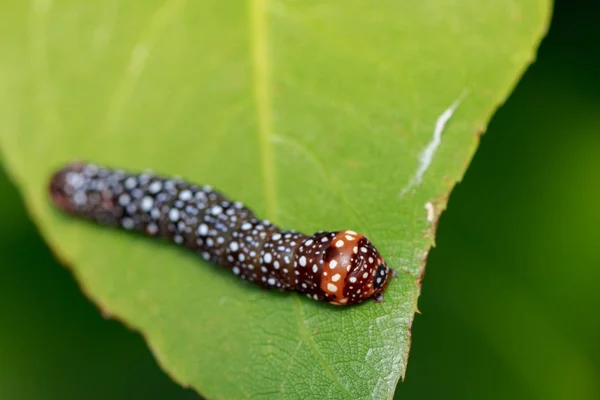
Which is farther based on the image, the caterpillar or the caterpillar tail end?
the caterpillar tail end

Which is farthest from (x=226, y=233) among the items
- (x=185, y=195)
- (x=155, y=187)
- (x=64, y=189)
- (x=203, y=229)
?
(x=64, y=189)

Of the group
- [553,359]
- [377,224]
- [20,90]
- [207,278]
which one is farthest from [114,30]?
[553,359]

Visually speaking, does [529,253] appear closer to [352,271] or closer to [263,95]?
[352,271]

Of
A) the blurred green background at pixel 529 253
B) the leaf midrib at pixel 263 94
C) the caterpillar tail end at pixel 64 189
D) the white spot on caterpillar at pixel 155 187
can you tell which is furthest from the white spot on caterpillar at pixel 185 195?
the blurred green background at pixel 529 253

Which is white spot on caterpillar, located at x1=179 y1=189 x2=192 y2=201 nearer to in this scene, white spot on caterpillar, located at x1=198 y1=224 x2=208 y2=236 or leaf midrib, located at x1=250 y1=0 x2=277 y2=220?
white spot on caterpillar, located at x1=198 y1=224 x2=208 y2=236

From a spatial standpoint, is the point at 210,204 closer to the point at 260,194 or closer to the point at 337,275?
the point at 260,194

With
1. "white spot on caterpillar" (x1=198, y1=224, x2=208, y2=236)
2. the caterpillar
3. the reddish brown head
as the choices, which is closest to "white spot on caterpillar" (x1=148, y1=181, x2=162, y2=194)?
the caterpillar
